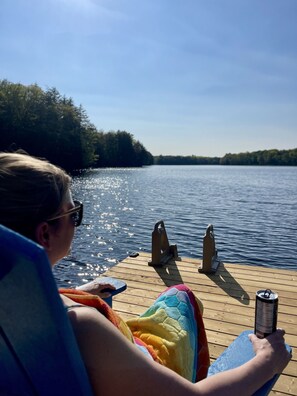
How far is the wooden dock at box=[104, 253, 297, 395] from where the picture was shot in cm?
357

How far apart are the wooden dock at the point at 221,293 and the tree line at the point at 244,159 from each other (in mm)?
124137

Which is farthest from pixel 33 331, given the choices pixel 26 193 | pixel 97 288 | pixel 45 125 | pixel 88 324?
pixel 45 125

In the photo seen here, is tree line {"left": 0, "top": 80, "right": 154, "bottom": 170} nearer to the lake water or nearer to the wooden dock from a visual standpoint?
the lake water

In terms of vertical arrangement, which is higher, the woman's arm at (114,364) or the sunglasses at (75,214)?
the sunglasses at (75,214)

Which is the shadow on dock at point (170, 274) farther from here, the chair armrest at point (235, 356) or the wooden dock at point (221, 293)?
the chair armrest at point (235, 356)

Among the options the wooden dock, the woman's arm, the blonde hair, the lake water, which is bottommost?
the lake water

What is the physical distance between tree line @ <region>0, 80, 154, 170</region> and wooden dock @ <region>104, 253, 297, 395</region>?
39385 millimetres

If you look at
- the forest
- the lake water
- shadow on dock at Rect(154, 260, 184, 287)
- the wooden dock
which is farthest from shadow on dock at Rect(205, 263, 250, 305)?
the forest

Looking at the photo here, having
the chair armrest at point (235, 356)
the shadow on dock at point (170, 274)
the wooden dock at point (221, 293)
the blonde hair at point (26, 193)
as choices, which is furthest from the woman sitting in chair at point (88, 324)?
the shadow on dock at point (170, 274)

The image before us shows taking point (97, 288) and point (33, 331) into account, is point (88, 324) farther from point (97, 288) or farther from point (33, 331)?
point (97, 288)

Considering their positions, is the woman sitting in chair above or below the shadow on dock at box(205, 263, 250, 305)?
above

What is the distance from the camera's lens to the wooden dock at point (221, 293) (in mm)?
3572

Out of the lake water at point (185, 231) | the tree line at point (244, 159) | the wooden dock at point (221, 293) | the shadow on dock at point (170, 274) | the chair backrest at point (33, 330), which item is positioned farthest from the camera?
the tree line at point (244, 159)

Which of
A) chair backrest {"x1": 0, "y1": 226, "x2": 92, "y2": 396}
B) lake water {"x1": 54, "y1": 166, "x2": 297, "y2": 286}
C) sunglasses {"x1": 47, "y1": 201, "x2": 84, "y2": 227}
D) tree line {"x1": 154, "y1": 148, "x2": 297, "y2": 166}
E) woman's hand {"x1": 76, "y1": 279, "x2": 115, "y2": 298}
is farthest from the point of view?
tree line {"x1": 154, "y1": 148, "x2": 297, "y2": 166}
